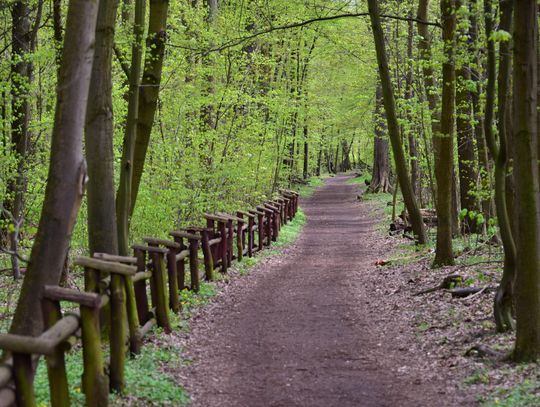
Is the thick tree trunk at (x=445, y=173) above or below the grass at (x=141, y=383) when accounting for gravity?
above

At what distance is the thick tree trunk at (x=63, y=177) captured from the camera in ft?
18.8

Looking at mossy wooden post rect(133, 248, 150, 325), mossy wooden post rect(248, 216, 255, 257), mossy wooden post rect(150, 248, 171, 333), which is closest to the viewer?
mossy wooden post rect(133, 248, 150, 325)

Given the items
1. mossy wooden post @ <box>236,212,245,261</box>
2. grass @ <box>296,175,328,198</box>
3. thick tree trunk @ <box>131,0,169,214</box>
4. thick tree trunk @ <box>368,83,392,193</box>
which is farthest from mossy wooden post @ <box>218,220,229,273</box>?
grass @ <box>296,175,328,198</box>

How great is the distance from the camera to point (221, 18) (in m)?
18.9

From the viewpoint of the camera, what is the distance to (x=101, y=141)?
8.37 meters

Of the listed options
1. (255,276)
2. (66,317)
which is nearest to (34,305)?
(66,317)

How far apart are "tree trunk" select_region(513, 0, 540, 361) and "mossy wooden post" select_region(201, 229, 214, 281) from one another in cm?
680

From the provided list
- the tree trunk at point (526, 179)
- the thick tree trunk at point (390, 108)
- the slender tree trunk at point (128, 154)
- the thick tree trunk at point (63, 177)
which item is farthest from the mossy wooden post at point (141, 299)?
the thick tree trunk at point (390, 108)

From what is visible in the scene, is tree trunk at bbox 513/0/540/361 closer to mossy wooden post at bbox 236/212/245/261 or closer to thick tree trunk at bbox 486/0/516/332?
thick tree trunk at bbox 486/0/516/332

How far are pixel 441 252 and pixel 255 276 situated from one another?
404 cm

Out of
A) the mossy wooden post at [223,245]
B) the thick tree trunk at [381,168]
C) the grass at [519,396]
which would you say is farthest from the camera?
the thick tree trunk at [381,168]

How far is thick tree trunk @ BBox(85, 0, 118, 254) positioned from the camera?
8.33 meters

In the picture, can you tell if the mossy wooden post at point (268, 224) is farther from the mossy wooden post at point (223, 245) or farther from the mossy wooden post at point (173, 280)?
the mossy wooden post at point (173, 280)

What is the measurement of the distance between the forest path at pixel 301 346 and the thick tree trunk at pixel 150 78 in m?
2.93
